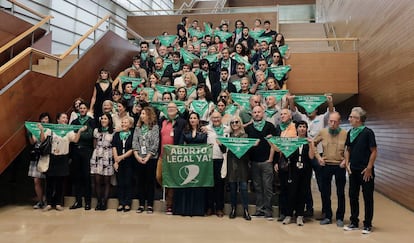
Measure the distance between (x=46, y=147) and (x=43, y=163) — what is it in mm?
254

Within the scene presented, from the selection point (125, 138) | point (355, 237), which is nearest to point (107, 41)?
point (125, 138)

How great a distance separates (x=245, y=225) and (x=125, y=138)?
7.35 feet

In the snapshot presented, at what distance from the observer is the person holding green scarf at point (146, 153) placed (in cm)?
532

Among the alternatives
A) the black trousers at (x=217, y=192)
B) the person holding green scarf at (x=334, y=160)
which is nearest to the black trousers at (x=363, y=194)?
the person holding green scarf at (x=334, y=160)

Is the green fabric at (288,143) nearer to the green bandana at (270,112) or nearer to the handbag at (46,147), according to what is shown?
the green bandana at (270,112)

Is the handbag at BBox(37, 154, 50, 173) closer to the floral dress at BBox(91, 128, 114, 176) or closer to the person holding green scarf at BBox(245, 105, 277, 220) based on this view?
the floral dress at BBox(91, 128, 114, 176)

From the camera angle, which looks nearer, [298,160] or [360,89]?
[298,160]

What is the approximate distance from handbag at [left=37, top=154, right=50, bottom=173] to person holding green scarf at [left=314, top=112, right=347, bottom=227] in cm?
404

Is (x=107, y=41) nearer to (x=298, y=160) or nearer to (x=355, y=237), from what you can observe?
(x=298, y=160)

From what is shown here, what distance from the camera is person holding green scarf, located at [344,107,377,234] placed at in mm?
4375

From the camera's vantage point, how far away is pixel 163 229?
4.46 metres

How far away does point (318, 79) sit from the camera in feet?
31.5

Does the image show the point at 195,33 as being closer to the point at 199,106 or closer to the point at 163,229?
the point at 199,106

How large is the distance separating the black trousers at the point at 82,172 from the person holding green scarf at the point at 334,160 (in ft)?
11.4
